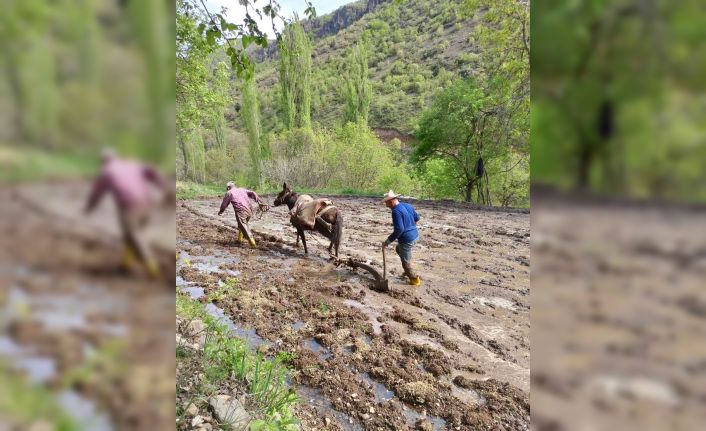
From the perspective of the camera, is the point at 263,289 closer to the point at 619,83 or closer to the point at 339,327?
the point at 339,327

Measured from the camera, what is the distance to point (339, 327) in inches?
206

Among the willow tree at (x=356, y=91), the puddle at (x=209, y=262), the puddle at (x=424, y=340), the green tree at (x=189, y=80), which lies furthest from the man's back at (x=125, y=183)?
the willow tree at (x=356, y=91)

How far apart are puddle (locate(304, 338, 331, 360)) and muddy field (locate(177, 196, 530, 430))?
19mm

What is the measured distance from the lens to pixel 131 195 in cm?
56

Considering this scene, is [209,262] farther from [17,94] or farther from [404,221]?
[17,94]

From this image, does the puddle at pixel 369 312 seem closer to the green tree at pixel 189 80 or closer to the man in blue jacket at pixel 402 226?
the man in blue jacket at pixel 402 226

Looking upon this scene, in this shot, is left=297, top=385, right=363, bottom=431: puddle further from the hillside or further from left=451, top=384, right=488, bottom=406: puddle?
the hillside

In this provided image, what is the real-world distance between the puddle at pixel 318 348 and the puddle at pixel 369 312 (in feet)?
2.52

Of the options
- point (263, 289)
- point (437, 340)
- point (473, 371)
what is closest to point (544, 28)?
point (473, 371)

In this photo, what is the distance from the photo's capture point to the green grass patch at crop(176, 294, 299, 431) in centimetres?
300

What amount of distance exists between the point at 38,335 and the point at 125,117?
11.7 inches

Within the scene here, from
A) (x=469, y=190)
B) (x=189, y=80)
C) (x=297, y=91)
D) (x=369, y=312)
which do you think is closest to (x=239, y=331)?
(x=369, y=312)

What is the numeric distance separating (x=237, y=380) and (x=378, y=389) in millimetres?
1392

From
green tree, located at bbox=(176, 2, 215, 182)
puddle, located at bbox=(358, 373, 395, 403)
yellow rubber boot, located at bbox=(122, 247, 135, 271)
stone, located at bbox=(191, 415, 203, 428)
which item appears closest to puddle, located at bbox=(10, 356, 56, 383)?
yellow rubber boot, located at bbox=(122, 247, 135, 271)
